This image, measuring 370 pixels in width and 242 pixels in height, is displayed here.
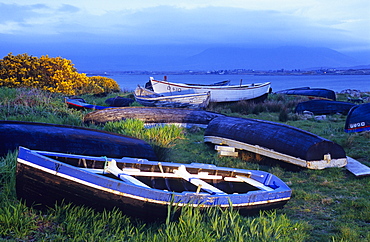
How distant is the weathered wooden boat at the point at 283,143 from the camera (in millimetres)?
7371

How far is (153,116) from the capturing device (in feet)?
39.7

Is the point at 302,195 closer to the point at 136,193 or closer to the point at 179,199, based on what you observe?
the point at 179,199

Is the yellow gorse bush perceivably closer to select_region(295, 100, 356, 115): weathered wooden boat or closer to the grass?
the grass

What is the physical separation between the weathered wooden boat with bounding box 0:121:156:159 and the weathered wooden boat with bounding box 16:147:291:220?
133cm

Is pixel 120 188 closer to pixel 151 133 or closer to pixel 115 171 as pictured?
pixel 115 171

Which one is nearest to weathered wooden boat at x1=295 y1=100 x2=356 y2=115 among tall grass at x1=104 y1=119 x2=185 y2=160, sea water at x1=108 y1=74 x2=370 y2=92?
tall grass at x1=104 y1=119 x2=185 y2=160

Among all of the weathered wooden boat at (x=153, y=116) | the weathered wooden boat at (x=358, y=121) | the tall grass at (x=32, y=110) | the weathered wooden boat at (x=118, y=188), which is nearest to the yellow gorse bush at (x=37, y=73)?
the tall grass at (x=32, y=110)

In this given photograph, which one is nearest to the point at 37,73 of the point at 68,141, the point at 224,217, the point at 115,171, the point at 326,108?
the point at 68,141

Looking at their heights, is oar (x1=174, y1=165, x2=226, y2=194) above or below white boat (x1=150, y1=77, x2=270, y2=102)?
below

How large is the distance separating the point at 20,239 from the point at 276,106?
1612cm

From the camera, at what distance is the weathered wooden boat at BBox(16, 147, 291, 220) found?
409 cm

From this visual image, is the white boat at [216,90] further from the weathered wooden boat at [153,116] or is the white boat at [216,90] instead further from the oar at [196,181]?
the oar at [196,181]

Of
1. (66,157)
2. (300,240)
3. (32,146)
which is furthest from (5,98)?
(300,240)

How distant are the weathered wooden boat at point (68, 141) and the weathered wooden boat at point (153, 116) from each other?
3764 mm
